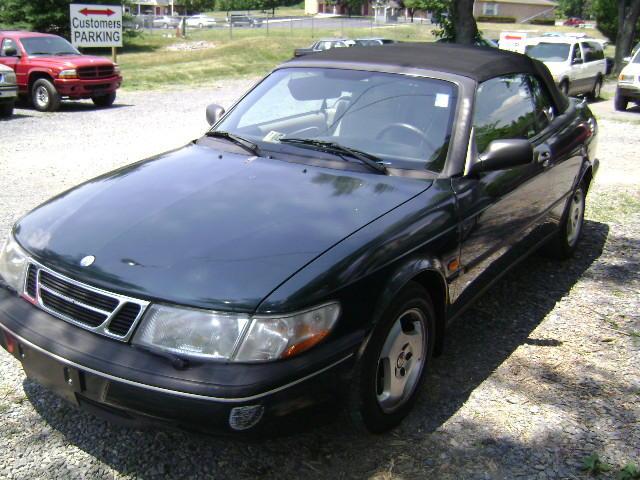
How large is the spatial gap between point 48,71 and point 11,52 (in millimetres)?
951

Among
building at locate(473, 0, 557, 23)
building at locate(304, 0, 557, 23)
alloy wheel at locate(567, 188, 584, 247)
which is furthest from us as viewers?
building at locate(473, 0, 557, 23)

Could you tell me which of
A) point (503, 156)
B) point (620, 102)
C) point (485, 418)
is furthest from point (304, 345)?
point (620, 102)

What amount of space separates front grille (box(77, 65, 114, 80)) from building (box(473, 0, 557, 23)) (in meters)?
88.4

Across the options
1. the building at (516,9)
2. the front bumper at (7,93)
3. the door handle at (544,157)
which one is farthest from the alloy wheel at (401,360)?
the building at (516,9)

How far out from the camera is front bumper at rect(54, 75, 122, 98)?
15.3 meters

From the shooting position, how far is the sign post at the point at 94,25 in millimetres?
19828

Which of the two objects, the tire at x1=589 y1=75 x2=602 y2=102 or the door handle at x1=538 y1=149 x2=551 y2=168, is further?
the tire at x1=589 y1=75 x2=602 y2=102

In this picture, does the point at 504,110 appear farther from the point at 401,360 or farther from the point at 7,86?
the point at 7,86

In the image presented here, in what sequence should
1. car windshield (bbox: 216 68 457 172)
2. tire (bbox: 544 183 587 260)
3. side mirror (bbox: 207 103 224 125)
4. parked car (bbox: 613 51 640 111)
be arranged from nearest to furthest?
1. car windshield (bbox: 216 68 457 172)
2. side mirror (bbox: 207 103 224 125)
3. tire (bbox: 544 183 587 260)
4. parked car (bbox: 613 51 640 111)

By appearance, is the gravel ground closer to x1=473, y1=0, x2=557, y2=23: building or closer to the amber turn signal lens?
the amber turn signal lens

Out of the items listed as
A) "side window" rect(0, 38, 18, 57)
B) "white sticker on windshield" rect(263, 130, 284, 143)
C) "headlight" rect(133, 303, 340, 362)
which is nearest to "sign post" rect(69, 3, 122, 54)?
"side window" rect(0, 38, 18, 57)

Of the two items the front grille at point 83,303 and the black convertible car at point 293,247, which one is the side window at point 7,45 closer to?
the black convertible car at point 293,247

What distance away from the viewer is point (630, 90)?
1633 centimetres

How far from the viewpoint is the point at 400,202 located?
3398mm
